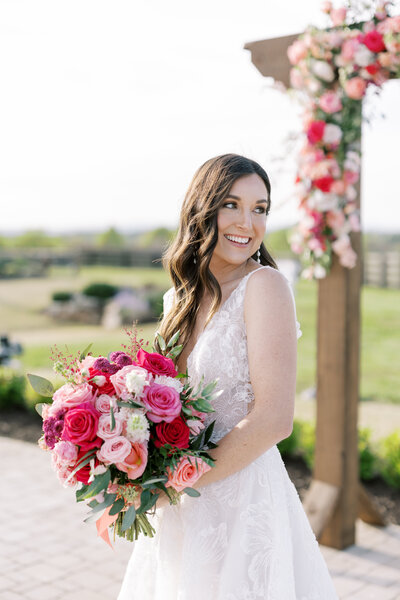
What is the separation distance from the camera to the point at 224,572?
200 cm

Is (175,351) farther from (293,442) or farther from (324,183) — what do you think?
(293,442)

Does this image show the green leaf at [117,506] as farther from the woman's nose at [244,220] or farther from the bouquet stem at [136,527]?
the woman's nose at [244,220]

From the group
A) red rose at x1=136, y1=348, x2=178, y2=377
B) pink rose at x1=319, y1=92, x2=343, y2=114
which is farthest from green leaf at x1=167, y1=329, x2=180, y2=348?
pink rose at x1=319, y1=92, x2=343, y2=114

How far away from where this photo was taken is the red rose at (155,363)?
192 cm

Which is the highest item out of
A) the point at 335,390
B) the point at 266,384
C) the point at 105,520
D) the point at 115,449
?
the point at 266,384

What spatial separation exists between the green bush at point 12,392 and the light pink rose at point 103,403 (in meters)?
6.03

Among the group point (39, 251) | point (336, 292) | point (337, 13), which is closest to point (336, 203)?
point (336, 292)

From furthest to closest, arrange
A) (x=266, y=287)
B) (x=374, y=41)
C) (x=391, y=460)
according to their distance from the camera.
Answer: (x=391, y=460) < (x=374, y=41) < (x=266, y=287)

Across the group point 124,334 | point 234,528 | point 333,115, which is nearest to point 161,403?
point 234,528

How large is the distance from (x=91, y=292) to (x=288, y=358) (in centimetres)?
1840

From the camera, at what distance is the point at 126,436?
1.80 meters

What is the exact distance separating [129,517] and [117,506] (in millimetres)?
47

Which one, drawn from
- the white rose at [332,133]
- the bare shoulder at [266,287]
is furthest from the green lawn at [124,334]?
the bare shoulder at [266,287]

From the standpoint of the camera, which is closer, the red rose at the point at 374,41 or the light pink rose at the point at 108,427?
the light pink rose at the point at 108,427
